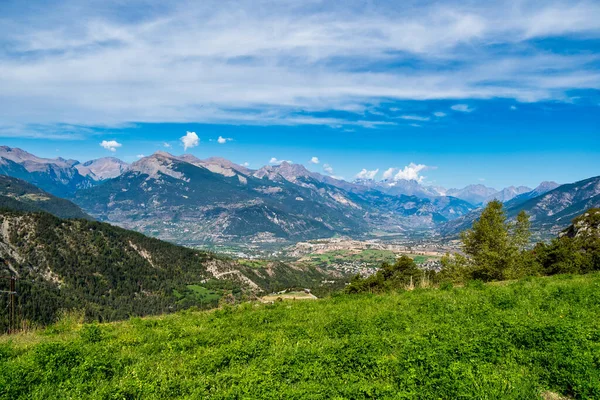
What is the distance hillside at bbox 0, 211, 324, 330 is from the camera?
141m

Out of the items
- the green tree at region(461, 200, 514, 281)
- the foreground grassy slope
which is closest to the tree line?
the green tree at region(461, 200, 514, 281)

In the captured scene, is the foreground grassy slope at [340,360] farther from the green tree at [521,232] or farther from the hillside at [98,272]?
the hillside at [98,272]

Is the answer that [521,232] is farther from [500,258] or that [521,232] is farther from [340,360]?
[340,360]

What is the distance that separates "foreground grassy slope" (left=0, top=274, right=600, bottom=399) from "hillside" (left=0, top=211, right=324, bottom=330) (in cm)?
13362

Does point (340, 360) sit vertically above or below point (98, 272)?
above

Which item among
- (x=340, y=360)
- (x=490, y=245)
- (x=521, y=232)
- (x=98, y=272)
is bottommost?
(x=98, y=272)

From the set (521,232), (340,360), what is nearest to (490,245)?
(521,232)

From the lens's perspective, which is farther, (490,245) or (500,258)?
(490,245)

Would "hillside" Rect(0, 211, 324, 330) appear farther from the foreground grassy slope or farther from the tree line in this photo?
the foreground grassy slope

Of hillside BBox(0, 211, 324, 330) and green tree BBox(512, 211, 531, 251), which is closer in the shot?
green tree BBox(512, 211, 531, 251)

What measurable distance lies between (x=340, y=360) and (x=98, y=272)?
192 metres

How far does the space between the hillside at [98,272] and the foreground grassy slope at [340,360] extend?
134 metres

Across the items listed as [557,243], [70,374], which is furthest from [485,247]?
[70,374]

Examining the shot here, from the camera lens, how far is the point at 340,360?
9.35m
